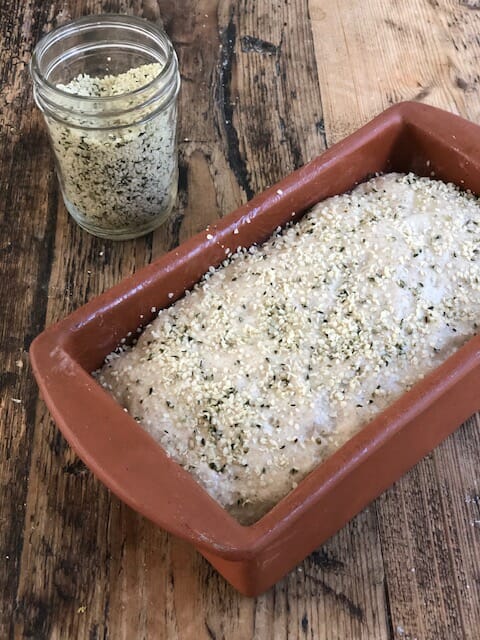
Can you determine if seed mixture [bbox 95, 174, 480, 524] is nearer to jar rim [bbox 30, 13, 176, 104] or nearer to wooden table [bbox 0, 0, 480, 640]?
wooden table [bbox 0, 0, 480, 640]

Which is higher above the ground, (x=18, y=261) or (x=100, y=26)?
(x=100, y=26)

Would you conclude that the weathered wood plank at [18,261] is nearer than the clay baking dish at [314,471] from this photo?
No

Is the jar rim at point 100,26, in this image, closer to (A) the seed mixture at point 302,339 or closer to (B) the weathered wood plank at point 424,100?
(A) the seed mixture at point 302,339

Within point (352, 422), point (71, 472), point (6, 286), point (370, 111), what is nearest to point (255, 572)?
point (352, 422)

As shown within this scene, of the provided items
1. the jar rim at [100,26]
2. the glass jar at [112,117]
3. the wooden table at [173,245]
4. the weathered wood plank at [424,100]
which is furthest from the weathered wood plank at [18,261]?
the weathered wood plank at [424,100]

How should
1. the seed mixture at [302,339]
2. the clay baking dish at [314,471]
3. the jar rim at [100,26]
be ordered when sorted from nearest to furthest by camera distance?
the clay baking dish at [314,471], the seed mixture at [302,339], the jar rim at [100,26]

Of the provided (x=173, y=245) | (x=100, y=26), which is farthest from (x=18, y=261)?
(x=100, y=26)

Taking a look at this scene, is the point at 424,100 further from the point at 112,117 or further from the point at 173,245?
the point at 112,117
